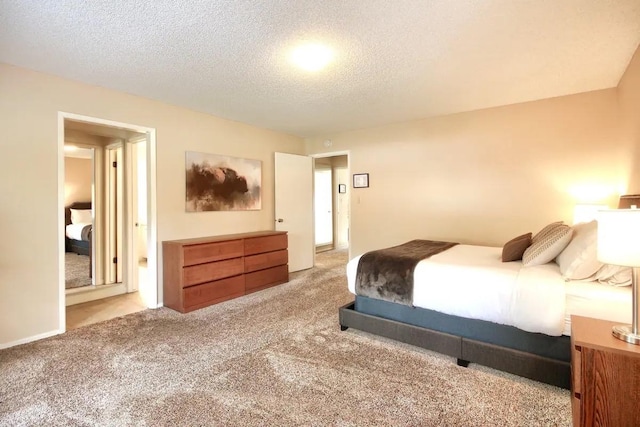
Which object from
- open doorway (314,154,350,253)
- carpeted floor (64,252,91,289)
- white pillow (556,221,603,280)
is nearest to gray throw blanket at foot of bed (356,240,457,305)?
white pillow (556,221,603,280)

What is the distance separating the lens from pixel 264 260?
14.1 ft

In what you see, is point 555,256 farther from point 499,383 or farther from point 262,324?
point 262,324

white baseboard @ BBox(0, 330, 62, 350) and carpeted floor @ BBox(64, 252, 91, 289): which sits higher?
carpeted floor @ BBox(64, 252, 91, 289)

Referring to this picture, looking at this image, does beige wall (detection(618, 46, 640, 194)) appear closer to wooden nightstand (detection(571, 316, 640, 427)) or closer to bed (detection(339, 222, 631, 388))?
bed (detection(339, 222, 631, 388))

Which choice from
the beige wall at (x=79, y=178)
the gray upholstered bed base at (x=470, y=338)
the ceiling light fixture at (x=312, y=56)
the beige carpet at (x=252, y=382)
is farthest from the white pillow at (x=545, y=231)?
the beige wall at (x=79, y=178)

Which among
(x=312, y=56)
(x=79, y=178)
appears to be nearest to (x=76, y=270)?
(x=79, y=178)

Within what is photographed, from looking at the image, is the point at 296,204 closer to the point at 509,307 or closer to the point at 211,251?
the point at 211,251

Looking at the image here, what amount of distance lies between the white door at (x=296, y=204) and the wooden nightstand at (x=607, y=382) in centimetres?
424

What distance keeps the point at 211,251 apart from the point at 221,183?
3.56 ft

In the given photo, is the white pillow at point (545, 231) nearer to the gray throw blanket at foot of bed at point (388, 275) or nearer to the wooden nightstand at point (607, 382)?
the gray throw blanket at foot of bed at point (388, 275)

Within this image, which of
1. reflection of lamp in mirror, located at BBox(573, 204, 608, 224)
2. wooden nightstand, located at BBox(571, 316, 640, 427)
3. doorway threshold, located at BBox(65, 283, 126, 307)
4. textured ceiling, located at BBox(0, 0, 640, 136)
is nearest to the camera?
wooden nightstand, located at BBox(571, 316, 640, 427)

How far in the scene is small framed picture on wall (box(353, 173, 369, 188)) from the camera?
506cm

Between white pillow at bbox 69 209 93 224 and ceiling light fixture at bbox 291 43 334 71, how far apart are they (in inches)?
140

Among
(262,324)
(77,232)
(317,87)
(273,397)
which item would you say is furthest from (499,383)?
(77,232)
